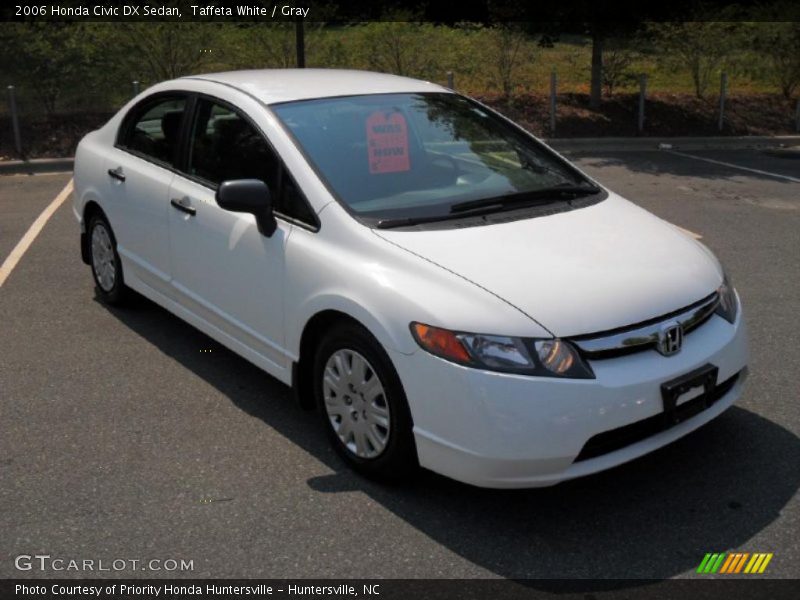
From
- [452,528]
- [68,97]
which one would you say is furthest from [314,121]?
[68,97]

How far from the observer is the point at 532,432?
3.32 meters

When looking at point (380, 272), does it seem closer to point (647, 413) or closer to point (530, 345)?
point (530, 345)

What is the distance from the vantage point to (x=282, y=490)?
3.89m

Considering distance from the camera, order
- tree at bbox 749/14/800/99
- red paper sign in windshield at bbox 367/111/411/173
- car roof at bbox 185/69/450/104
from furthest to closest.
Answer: tree at bbox 749/14/800/99, car roof at bbox 185/69/450/104, red paper sign in windshield at bbox 367/111/411/173

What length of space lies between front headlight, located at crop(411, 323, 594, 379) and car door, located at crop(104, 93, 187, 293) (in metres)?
2.30

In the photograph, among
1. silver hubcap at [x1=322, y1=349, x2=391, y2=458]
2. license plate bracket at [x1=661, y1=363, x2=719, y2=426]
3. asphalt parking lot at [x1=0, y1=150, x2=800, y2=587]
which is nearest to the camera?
asphalt parking lot at [x1=0, y1=150, x2=800, y2=587]

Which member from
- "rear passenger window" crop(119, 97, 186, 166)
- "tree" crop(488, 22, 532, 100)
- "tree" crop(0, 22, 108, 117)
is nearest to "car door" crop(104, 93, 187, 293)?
"rear passenger window" crop(119, 97, 186, 166)

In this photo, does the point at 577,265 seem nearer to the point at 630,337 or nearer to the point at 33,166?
the point at 630,337

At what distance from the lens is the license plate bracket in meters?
3.53

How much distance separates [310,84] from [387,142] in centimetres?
68

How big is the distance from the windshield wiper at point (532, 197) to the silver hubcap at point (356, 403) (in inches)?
34.3

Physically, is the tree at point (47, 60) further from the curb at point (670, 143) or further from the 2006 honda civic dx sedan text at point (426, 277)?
the 2006 honda civic dx sedan text at point (426, 277)

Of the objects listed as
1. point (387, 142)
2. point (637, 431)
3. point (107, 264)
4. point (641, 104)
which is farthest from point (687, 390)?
point (641, 104)

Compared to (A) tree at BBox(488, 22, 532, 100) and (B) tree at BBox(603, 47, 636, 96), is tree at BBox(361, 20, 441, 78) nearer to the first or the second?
(A) tree at BBox(488, 22, 532, 100)
